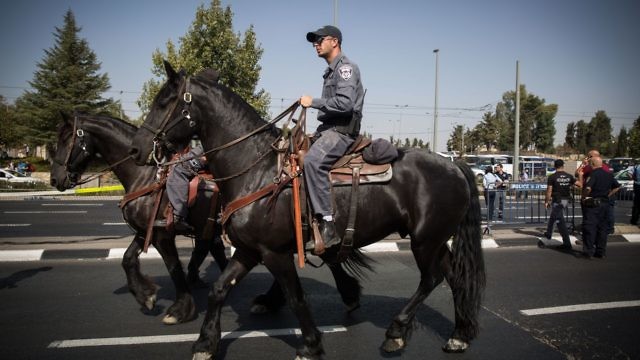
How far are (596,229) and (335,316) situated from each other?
656cm

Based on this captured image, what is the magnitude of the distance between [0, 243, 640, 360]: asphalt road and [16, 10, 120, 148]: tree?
1555 inches

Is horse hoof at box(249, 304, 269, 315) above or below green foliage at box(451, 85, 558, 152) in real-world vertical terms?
below

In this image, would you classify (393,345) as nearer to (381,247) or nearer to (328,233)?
(328,233)

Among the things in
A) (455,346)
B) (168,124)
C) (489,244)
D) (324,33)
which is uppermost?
(324,33)

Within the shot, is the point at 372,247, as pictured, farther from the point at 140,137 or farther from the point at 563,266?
the point at 140,137

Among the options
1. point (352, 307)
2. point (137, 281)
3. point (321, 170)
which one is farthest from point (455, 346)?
point (137, 281)

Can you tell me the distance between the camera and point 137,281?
203 inches

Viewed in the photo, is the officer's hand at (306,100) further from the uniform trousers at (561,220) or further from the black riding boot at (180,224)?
the uniform trousers at (561,220)

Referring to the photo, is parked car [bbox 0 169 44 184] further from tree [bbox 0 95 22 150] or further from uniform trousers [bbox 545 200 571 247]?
uniform trousers [bbox 545 200 571 247]

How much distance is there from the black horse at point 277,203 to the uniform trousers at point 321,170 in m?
0.21

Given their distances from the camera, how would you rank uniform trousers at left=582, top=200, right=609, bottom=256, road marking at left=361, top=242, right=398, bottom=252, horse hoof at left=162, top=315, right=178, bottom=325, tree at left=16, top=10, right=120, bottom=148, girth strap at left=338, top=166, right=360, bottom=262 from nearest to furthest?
girth strap at left=338, top=166, right=360, bottom=262
horse hoof at left=162, top=315, right=178, bottom=325
uniform trousers at left=582, top=200, right=609, bottom=256
road marking at left=361, top=242, right=398, bottom=252
tree at left=16, top=10, right=120, bottom=148

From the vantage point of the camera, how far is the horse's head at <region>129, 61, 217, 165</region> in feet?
12.3

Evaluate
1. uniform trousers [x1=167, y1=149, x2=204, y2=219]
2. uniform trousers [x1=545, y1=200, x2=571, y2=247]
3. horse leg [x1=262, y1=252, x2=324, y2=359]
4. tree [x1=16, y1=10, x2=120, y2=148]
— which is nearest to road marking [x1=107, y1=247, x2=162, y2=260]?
uniform trousers [x1=167, y1=149, x2=204, y2=219]

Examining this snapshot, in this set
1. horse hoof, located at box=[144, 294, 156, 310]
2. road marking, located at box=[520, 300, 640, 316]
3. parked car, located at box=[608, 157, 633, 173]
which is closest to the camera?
horse hoof, located at box=[144, 294, 156, 310]
